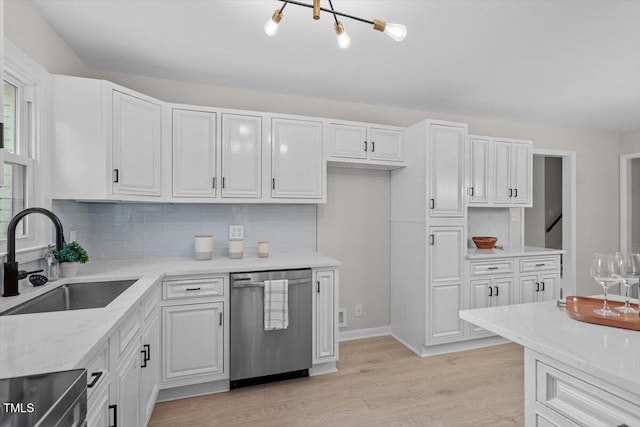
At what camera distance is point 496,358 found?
315cm

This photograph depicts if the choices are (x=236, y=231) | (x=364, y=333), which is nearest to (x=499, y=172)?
(x=364, y=333)

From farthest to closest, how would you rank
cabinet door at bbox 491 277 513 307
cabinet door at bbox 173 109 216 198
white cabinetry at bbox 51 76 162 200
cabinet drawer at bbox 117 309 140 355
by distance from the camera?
1. cabinet door at bbox 491 277 513 307
2. cabinet door at bbox 173 109 216 198
3. white cabinetry at bbox 51 76 162 200
4. cabinet drawer at bbox 117 309 140 355

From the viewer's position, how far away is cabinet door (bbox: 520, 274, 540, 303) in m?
3.53

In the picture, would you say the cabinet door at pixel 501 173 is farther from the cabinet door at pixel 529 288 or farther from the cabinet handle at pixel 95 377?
the cabinet handle at pixel 95 377

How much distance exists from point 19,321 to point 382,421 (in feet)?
6.73

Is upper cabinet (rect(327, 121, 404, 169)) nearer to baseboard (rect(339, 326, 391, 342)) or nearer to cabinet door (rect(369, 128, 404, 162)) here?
cabinet door (rect(369, 128, 404, 162))

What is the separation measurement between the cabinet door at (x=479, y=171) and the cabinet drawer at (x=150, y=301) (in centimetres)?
315

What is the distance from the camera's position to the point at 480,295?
3.34 meters

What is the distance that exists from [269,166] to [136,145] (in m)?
1.02

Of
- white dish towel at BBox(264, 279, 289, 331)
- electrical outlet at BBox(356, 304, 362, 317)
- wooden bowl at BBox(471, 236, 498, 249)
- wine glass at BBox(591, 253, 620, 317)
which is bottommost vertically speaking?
electrical outlet at BBox(356, 304, 362, 317)

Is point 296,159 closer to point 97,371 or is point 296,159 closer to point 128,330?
point 128,330

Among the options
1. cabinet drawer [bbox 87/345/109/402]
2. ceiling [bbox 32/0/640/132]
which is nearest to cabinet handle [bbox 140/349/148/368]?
cabinet drawer [bbox 87/345/109/402]

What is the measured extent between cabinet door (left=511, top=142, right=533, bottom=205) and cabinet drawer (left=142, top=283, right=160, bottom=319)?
3751 millimetres

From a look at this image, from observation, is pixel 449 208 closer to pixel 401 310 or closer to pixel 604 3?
pixel 401 310
